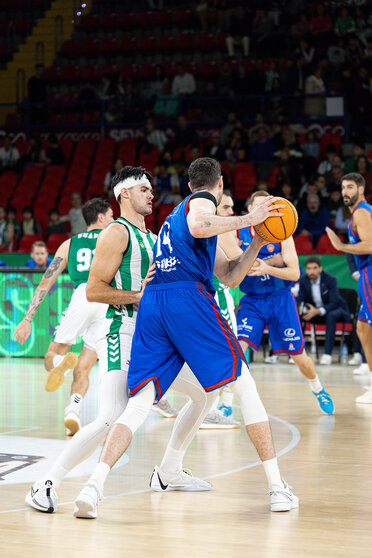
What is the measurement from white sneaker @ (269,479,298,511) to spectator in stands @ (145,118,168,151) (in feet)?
46.8

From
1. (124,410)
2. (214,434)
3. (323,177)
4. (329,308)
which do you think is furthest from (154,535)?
(323,177)

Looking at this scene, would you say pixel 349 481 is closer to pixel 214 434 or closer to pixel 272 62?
pixel 214 434

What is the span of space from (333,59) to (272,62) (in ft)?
4.18

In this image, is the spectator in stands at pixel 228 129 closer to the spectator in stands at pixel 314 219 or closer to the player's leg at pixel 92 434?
the spectator in stands at pixel 314 219

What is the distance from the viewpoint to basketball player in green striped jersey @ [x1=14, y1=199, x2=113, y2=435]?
7.36 meters

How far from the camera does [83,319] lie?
749 cm

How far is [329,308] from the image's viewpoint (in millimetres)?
12836

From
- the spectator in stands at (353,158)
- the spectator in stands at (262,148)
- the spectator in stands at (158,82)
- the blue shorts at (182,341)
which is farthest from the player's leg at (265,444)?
the spectator in stands at (158,82)

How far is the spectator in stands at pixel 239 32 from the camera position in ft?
64.6

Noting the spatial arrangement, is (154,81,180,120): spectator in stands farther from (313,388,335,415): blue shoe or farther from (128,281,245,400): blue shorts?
(128,281,245,400): blue shorts

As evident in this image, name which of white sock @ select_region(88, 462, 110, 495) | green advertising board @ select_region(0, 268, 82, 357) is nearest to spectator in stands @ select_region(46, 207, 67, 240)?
green advertising board @ select_region(0, 268, 82, 357)

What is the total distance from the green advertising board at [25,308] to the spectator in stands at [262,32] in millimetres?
8863

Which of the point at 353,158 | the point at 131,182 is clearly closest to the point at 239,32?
the point at 353,158

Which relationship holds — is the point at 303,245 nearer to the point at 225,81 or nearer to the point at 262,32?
the point at 225,81
